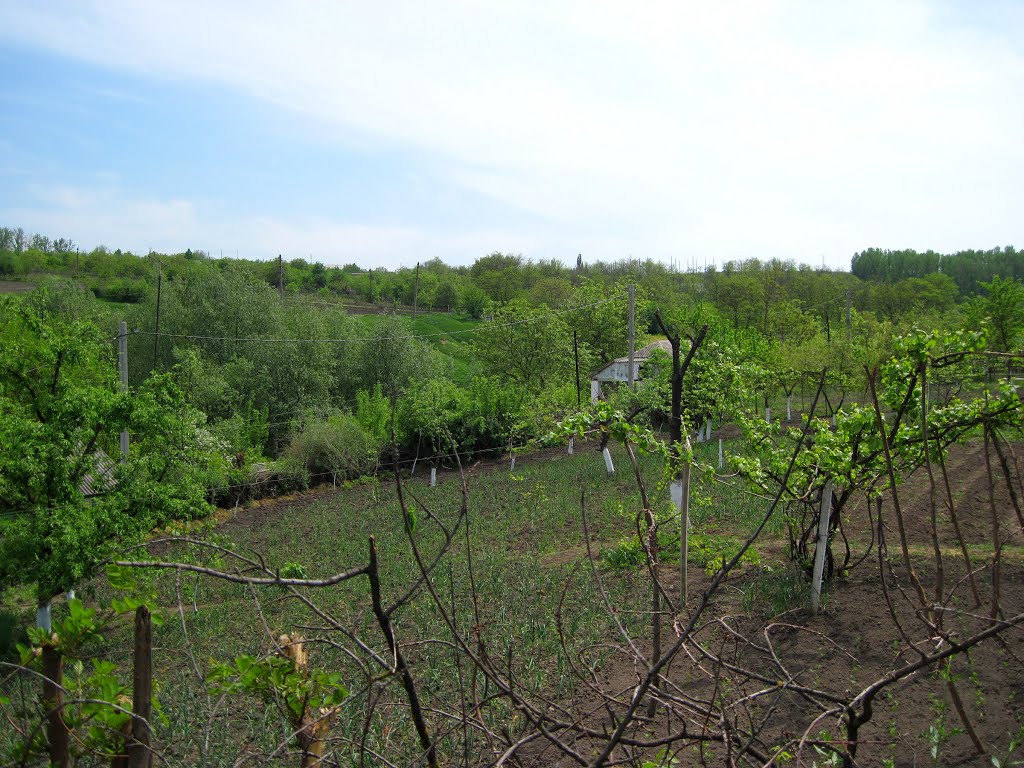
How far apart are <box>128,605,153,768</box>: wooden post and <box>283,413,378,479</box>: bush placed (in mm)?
22969

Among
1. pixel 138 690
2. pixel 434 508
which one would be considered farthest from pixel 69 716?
pixel 434 508

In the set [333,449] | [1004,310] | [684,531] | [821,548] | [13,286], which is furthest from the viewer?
[13,286]

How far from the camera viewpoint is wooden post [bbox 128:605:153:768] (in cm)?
203

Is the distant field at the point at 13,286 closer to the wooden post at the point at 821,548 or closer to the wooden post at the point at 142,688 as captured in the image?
the wooden post at the point at 821,548

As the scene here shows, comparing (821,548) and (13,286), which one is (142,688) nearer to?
(821,548)

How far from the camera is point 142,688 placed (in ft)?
6.75

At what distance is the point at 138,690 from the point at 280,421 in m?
30.9

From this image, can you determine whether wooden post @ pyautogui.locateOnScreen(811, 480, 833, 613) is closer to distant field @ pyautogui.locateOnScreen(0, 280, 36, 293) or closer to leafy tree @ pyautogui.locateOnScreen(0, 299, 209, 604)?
leafy tree @ pyautogui.locateOnScreen(0, 299, 209, 604)

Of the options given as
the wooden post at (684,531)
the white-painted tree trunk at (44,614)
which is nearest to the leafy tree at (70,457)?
the white-painted tree trunk at (44,614)

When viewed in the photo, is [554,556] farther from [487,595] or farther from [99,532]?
[99,532]

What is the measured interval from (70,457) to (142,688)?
10.3 m

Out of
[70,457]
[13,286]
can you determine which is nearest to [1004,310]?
[70,457]

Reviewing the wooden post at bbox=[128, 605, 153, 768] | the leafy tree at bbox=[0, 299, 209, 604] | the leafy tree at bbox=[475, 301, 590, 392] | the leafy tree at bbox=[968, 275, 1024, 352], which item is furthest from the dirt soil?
the leafy tree at bbox=[968, 275, 1024, 352]

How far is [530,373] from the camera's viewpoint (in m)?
33.7
